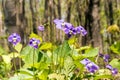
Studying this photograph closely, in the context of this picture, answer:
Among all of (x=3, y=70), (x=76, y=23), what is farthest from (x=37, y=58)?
(x=76, y=23)

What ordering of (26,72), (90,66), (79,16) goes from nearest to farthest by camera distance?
(90,66), (26,72), (79,16)

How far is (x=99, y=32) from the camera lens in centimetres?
414

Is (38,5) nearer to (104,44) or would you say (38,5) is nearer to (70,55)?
(104,44)

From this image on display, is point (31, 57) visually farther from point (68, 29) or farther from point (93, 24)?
point (93, 24)

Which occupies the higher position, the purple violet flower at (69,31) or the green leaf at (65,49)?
the purple violet flower at (69,31)

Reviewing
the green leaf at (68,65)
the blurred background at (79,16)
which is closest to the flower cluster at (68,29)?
the green leaf at (68,65)

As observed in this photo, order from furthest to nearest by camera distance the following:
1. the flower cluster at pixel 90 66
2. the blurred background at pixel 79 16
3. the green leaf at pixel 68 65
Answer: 1. the blurred background at pixel 79 16
2. the green leaf at pixel 68 65
3. the flower cluster at pixel 90 66

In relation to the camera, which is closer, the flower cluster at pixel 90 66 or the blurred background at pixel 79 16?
the flower cluster at pixel 90 66

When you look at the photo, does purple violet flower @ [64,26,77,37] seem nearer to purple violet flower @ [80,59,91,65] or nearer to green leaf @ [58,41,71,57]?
green leaf @ [58,41,71,57]

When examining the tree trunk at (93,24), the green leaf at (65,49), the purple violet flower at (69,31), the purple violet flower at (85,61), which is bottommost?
the tree trunk at (93,24)

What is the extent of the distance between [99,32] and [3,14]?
1.12 metres

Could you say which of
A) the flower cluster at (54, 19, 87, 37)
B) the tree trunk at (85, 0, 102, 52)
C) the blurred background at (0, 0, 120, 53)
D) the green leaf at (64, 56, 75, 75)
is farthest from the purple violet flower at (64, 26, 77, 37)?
the tree trunk at (85, 0, 102, 52)


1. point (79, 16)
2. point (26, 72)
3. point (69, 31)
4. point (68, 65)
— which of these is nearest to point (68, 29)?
point (69, 31)

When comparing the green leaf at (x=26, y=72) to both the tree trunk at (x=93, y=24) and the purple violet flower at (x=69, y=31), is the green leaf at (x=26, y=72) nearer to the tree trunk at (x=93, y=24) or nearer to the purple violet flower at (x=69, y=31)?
the purple violet flower at (x=69, y=31)
